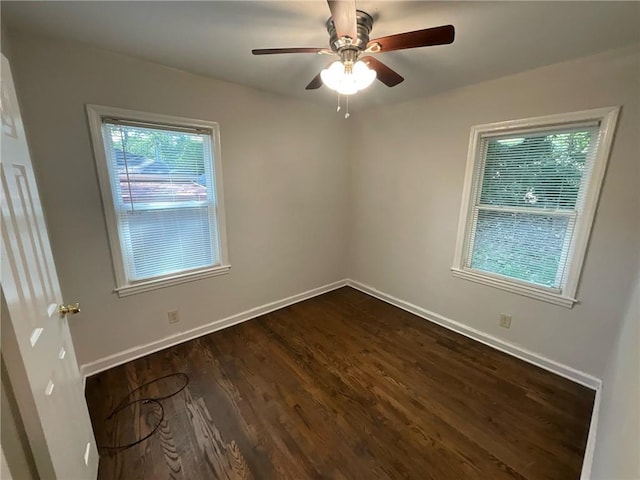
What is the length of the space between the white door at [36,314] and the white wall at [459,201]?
285cm

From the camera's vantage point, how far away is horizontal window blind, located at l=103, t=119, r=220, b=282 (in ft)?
6.70

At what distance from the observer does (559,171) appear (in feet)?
6.77

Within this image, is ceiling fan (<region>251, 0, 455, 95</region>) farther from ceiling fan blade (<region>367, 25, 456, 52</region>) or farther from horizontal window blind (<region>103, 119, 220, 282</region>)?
horizontal window blind (<region>103, 119, 220, 282</region>)

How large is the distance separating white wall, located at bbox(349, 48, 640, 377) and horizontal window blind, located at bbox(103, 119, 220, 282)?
1878mm

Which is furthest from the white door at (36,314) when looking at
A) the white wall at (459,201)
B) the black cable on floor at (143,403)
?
the white wall at (459,201)

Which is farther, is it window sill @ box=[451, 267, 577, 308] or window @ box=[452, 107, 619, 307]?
window sill @ box=[451, 267, 577, 308]

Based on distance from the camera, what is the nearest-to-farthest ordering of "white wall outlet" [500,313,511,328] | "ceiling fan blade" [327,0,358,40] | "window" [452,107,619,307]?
"ceiling fan blade" [327,0,358,40]
"window" [452,107,619,307]
"white wall outlet" [500,313,511,328]

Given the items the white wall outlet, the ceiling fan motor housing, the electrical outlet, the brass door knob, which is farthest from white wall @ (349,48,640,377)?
the brass door knob

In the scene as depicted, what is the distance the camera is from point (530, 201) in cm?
222

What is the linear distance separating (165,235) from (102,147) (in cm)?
77

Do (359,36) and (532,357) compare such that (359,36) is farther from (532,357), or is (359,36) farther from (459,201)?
(532,357)

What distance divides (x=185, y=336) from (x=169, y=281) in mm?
574

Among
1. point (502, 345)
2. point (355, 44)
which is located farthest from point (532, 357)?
point (355, 44)

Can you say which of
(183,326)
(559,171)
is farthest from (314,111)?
(183,326)
